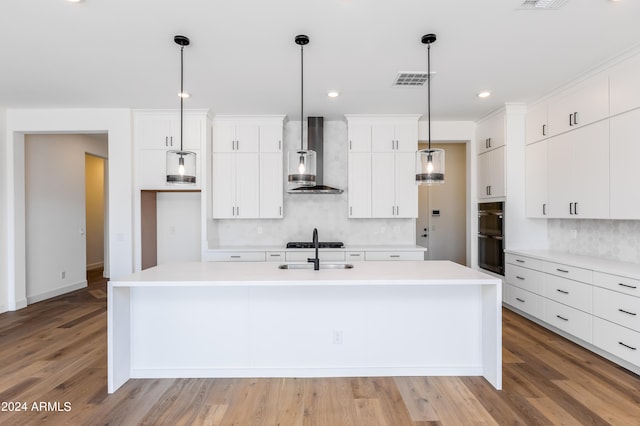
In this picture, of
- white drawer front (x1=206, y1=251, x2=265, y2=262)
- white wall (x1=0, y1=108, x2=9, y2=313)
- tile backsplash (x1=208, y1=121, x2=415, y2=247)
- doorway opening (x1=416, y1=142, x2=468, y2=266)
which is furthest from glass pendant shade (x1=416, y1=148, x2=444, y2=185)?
white wall (x1=0, y1=108, x2=9, y2=313)

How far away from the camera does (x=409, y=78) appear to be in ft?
11.7

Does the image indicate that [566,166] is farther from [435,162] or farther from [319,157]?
[319,157]

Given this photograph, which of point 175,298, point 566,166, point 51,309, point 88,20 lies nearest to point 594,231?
point 566,166

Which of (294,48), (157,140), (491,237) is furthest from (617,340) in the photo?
(157,140)

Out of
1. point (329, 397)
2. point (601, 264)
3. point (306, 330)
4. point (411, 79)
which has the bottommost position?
point (329, 397)

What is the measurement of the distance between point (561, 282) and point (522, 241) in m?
1.15

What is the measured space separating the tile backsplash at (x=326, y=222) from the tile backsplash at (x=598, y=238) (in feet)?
6.17

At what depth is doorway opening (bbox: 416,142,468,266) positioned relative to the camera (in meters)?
6.82

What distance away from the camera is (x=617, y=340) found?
9.38 ft

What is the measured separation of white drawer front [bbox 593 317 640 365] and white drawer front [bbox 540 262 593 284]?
1.23 feet

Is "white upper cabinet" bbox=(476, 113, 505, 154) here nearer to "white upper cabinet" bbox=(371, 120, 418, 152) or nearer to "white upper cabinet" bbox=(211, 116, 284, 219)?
"white upper cabinet" bbox=(371, 120, 418, 152)

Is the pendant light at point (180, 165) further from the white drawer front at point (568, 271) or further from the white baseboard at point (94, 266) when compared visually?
the white baseboard at point (94, 266)

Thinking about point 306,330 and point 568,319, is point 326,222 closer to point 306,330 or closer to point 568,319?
point 306,330

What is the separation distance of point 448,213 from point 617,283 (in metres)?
4.03
